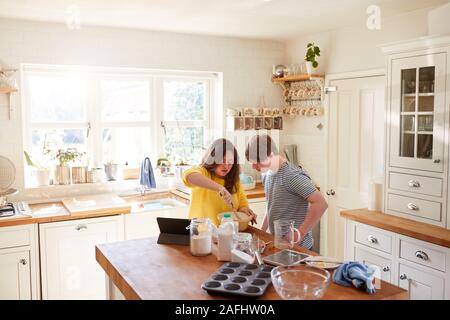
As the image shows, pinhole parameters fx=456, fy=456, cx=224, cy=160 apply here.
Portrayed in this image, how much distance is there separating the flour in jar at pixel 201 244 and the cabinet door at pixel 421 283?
159 centimetres

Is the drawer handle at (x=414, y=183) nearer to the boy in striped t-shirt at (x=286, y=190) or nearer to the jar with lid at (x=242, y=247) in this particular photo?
the boy in striped t-shirt at (x=286, y=190)

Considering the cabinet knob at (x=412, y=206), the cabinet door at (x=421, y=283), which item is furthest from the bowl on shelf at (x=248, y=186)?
the cabinet door at (x=421, y=283)

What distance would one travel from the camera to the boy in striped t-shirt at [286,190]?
102 inches

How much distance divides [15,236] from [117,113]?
5.23 ft

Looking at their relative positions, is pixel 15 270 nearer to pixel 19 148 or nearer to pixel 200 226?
pixel 19 148

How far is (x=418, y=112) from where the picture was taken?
10.4 feet

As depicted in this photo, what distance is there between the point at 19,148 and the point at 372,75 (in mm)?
3107

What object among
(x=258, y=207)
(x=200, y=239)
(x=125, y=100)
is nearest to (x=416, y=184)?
(x=258, y=207)

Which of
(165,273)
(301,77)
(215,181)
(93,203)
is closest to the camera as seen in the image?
(165,273)

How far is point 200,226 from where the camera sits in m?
2.22

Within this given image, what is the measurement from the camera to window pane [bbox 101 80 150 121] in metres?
4.42

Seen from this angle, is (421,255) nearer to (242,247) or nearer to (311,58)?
(242,247)
